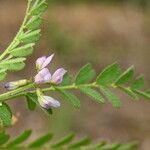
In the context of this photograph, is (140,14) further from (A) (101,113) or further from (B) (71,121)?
(B) (71,121)

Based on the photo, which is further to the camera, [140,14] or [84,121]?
[140,14]

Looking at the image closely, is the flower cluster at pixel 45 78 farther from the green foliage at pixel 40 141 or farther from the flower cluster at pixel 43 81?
the green foliage at pixel 40 141

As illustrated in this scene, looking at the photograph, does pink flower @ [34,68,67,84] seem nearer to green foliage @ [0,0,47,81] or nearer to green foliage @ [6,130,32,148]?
green foliage @ [0,0,47,81]

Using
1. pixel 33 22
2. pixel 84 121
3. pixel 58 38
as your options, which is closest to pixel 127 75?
pixel 33 22

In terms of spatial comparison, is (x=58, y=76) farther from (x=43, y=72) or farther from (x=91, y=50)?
(x=91, y=50)

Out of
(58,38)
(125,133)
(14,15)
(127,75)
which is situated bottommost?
(125,133)

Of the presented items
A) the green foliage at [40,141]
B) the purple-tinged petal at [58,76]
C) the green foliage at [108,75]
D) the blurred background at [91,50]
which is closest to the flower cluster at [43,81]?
the purple-tinged petal at [58,76]
